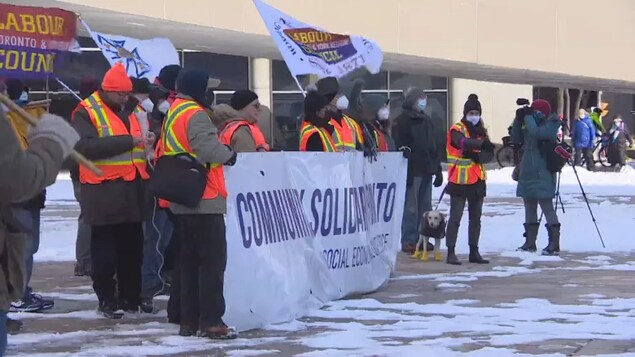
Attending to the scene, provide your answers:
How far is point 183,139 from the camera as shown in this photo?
7.79 meters

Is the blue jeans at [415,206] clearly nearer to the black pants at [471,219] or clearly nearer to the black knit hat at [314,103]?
the black pants at [471,219]

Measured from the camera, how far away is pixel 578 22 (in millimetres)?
35500

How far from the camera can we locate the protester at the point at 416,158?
13703mm

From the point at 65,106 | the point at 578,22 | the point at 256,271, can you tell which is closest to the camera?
the point at 256,271

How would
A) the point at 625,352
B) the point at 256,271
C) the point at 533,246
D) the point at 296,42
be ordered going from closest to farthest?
the point at 625,352, the point at 256,271, the point at 296,42, the point at 533,246

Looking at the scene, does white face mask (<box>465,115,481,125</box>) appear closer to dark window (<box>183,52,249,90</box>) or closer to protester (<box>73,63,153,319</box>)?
protester (<box>73,63,153,319</box>)

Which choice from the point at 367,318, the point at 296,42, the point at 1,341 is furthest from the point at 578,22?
the point at 1,341

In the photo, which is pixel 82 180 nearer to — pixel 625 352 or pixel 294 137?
pixel 625 352

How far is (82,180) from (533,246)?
20.4 ft

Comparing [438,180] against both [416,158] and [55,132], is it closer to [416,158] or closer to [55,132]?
[416,158]

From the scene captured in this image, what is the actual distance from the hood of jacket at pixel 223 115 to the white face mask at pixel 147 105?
0.92 metres

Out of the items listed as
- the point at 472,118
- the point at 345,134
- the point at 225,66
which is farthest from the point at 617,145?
the point at 345,134

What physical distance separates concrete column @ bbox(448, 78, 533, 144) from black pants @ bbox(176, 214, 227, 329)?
29457 millimetres

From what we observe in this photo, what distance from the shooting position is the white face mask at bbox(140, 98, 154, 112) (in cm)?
965
